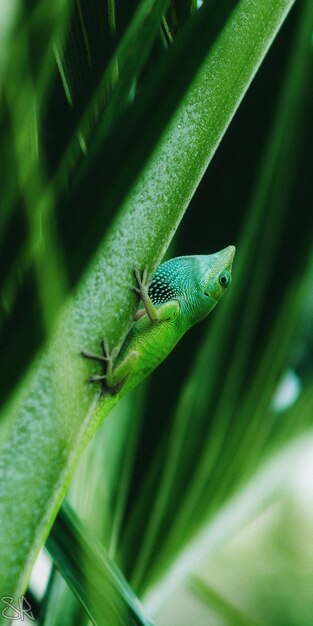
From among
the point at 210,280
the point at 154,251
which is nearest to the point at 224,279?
the point at 210,280

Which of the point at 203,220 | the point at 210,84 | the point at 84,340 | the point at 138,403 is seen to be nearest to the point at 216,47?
the point at 210,84

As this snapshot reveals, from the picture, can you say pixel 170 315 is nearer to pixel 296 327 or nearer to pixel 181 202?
pixel 296 327

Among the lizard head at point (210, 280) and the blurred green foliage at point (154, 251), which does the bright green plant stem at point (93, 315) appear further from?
the lizard head at point (210, 280)

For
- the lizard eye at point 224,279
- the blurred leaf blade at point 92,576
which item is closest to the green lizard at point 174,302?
the lizard eye at point 224,279

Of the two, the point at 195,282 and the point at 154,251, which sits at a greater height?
the point at 154,251

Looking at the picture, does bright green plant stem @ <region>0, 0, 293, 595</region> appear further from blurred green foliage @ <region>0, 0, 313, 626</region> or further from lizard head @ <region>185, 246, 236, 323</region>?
lizard head @ <region>185, 246, 236, 323</region>

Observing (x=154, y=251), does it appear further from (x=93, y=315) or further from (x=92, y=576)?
(x=92, y=576)

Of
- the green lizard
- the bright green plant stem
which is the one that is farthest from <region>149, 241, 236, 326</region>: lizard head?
the bright green plant stem
